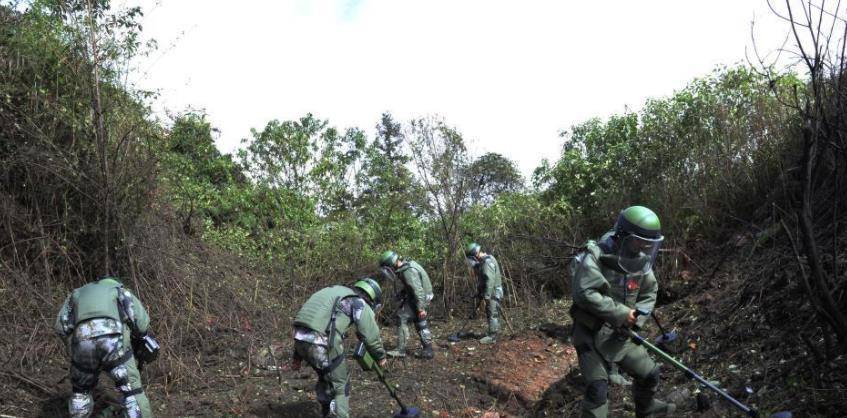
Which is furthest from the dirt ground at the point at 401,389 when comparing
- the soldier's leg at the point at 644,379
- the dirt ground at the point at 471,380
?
the soldier's leg at the point at 644,379

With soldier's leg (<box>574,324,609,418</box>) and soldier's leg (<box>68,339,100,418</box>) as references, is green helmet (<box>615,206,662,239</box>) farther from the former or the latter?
soldier's leg (<box>68,339,100,418</box>)

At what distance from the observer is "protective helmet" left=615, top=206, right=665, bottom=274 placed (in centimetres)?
436

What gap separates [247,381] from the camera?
8219 millimetres

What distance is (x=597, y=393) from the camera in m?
4.34

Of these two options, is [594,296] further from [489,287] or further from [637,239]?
[489,287]

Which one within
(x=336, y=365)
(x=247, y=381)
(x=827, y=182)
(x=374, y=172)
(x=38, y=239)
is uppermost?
(x=374, y=172)

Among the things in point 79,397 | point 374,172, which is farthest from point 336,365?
point 374,172

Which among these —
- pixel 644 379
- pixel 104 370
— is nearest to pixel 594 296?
pixel 644 379

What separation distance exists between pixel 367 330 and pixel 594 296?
2.53m

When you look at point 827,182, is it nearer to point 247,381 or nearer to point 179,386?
point 247,381

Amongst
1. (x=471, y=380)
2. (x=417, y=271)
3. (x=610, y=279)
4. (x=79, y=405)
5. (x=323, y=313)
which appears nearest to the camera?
(x=610, y=279)

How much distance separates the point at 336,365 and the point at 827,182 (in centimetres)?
560

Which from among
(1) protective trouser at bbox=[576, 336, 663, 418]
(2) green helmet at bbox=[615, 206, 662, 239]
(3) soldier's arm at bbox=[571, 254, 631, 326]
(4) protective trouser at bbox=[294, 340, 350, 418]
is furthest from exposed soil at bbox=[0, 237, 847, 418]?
(2) green helmet at bbox=[615, 206, 662, 239]

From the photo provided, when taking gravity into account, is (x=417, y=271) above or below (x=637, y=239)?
below
